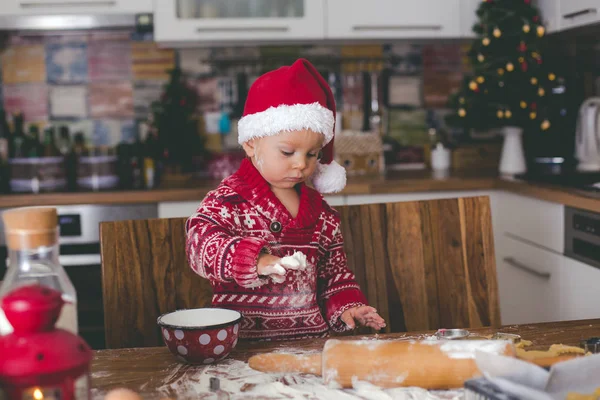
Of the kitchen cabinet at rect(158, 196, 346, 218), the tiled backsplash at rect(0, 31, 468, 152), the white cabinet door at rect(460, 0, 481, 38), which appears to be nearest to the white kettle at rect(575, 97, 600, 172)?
the white cabinet door at rect(460, 0, 481, 38)

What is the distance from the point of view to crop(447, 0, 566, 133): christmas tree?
2541mm

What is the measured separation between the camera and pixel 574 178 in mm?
2326

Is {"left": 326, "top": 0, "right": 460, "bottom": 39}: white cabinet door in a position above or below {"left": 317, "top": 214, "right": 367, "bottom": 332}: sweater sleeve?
above

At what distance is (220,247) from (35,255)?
0.42 metres

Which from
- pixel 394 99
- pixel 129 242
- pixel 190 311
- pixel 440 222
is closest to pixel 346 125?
pixel 394 99

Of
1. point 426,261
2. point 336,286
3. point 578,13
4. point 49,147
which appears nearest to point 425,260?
point 426,261

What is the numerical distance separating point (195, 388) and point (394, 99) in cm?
245

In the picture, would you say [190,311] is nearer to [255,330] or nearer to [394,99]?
[255,330]

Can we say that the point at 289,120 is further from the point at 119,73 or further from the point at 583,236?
the point at 119,73

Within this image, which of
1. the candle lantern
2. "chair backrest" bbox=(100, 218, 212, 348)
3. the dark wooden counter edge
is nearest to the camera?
the candle lantern

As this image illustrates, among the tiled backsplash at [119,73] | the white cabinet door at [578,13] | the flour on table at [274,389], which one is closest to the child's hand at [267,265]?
the flour on table at [274,389]

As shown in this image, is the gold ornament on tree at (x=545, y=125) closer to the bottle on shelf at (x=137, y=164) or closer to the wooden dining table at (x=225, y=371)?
the bottle on shelf at (x=137, y=164)

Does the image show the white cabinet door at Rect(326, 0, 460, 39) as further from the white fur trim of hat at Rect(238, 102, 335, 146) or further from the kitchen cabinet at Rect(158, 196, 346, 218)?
the white fur trim of hat at Rect(238, 102, 335, 146)

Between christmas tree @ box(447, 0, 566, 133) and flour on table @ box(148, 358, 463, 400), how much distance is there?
78.9 inches
